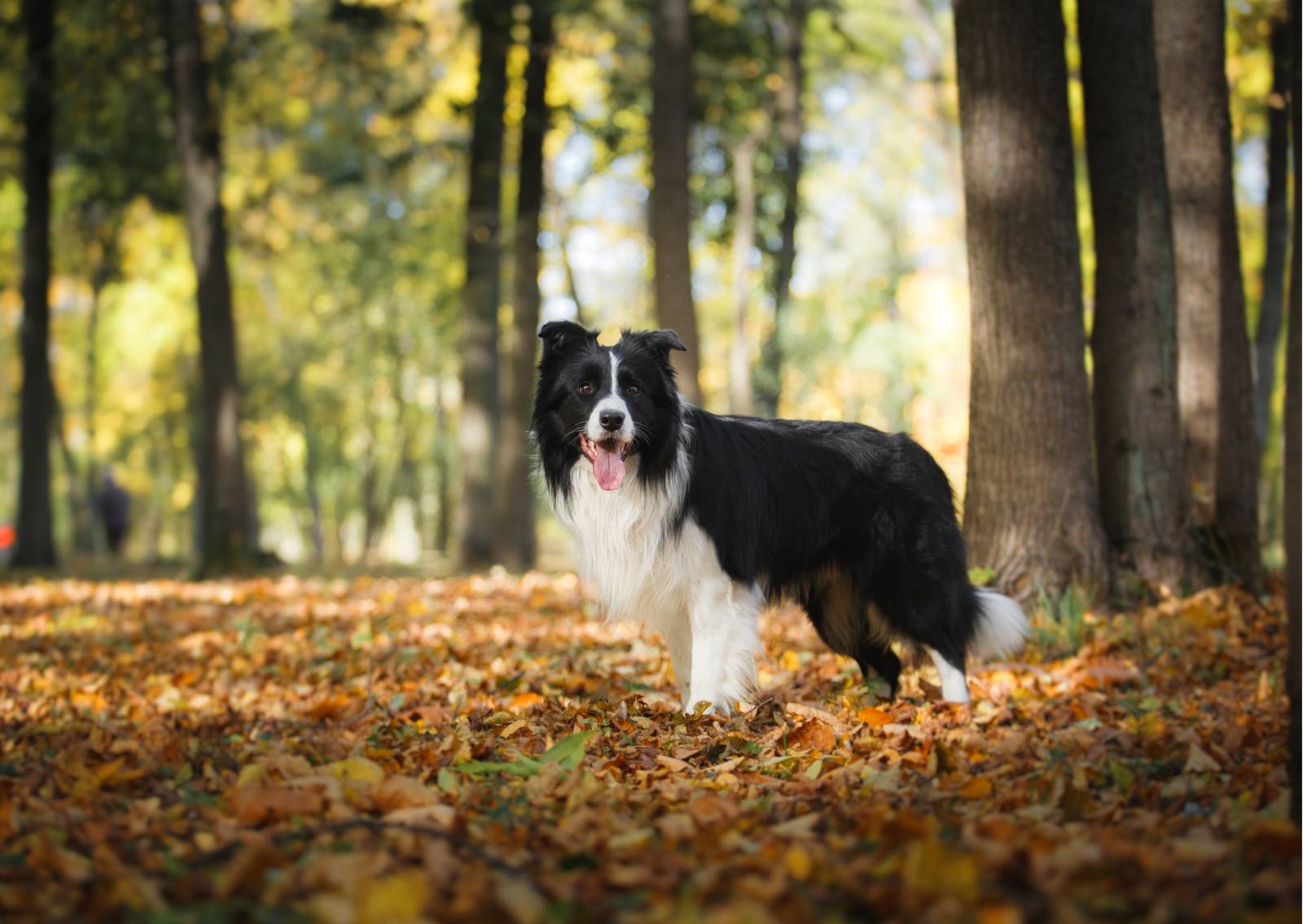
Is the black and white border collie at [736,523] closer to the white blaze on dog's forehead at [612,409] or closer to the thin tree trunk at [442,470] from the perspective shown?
the white blaze on dog's forehead at [612,409]

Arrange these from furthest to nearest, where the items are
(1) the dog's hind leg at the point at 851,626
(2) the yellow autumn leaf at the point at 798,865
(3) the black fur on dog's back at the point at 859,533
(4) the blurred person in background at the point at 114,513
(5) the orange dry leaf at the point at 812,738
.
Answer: (4) the blurred person in background at the point at 114,513, (1) the dog's hind leg at the point at 851,626, (3) the black fur on dog's back at the point at 859,533, (5) the orange dry leaf at the point at 812,738, (2) the yellow autumn leaf at the point at 798,865

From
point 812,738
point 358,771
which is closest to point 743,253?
point 812,738

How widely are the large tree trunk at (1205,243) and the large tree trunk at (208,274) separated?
11843mm

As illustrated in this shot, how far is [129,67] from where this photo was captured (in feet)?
60.7

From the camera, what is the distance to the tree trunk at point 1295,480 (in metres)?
3.25

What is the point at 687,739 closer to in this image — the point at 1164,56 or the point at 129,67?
the point at 1164,56

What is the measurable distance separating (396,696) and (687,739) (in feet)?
6.59

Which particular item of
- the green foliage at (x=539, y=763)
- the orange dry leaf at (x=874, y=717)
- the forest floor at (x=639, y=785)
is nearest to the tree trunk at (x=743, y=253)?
the forest floor at (x=639, y=785)

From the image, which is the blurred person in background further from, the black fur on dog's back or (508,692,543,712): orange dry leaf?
the black fur on dog's back

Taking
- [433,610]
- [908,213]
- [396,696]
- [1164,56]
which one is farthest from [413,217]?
[396,696]

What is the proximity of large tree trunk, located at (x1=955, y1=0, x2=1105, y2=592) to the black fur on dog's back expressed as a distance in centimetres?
152

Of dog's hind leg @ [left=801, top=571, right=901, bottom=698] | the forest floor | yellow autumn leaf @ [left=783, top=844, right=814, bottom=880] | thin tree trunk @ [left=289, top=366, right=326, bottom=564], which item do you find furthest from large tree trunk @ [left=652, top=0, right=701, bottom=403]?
thin tree trunk @ [left=289, top=366, right=326, bottom=564]

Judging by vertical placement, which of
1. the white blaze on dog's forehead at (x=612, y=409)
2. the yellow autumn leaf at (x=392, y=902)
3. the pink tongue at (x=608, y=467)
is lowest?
the yellow autumn leaf at (x=392, y=902)

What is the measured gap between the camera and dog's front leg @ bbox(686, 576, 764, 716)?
579 cm
